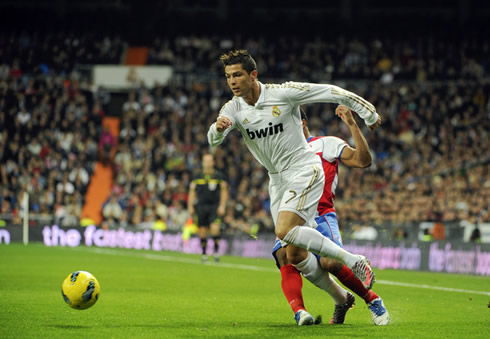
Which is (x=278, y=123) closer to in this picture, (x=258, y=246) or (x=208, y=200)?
(x=208, y=200)

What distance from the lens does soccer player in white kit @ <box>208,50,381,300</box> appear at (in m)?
7.00

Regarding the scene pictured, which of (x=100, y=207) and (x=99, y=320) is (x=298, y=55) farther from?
(x=99, y=320)

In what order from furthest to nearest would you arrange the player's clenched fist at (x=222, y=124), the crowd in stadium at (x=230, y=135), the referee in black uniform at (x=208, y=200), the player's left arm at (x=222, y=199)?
the crowd in stadium at (x=230, y=135) → the referee in black uniform at (x=208, y=200) → the player's left arm at (x=222, y=199) → the player's clenched fist at (x=222, y=124)

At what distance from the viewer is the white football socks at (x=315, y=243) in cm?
685

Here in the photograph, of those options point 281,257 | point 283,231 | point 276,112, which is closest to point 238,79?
point 276,112

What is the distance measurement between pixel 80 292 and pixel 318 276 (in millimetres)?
2132

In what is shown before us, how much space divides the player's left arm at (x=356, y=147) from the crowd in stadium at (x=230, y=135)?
13.2m

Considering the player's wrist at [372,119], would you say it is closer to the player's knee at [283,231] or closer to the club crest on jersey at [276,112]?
the club crest on jersey at [276,112]

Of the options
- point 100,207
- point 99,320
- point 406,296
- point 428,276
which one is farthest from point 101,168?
point 99,320

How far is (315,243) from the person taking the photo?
6.85 m

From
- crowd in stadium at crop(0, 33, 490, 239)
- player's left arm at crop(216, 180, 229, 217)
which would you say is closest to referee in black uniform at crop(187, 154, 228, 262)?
player's left arm at crop(216, 180, 229, 217)

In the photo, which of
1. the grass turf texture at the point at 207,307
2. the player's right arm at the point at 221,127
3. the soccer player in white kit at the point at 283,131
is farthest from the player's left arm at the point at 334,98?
the grass turf texture at the point at 207,307

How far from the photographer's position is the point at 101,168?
100 feet

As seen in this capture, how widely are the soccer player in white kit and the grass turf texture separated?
902 millimetres
